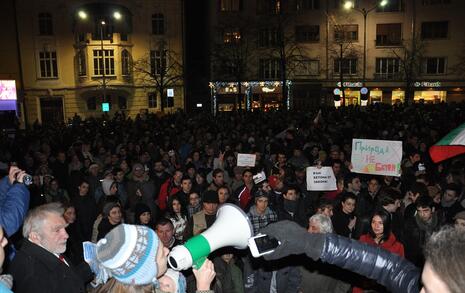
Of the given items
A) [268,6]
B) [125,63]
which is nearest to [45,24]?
[125,63]

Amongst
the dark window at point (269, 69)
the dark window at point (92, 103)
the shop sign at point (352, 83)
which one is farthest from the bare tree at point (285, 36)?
the dark window at point (92, 103)

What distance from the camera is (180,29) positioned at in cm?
4059

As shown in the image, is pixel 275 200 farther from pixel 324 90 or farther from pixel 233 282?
pixel 324 90

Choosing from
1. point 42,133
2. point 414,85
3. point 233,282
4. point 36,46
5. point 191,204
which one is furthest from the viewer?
point 414,85

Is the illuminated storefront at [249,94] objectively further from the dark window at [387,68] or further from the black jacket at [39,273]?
the black jacket at [39,273]

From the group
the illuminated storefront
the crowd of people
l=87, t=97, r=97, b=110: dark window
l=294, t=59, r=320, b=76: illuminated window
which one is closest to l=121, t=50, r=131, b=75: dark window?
l=87, t=97, r=97, b=110: dark window

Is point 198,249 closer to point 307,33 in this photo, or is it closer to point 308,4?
point 307,33

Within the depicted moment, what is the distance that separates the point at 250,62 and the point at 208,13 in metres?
6.59

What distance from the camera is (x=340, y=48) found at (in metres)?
41.3

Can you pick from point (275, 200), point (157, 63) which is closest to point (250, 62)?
point (157, 63)

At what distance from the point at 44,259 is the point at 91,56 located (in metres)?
38.8

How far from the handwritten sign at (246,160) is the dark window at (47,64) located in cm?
3452

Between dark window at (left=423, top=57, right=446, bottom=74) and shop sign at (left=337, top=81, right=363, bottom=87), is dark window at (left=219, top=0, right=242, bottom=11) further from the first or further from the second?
dark window at (left=423, top=57, right=446, bottom=74)

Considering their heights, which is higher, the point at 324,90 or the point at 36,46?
the point at 36,46
